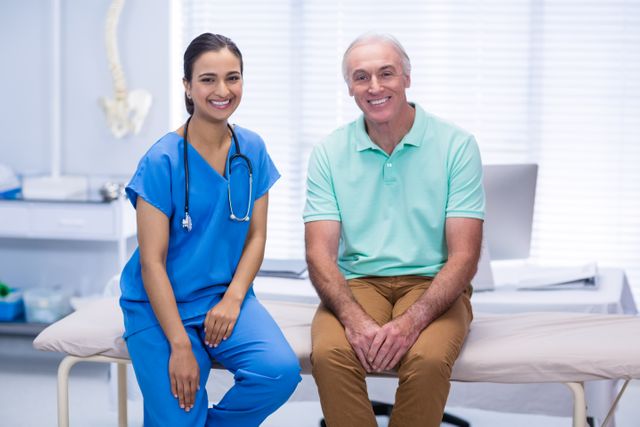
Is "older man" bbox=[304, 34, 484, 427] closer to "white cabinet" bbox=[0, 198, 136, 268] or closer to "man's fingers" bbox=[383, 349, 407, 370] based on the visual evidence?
"man's fingers" bbox=[383, 349, 407, 370]

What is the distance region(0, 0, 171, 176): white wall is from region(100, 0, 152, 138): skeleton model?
0.26 ft

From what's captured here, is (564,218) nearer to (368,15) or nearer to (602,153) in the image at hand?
(602,153)

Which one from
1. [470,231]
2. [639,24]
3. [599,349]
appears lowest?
[599,349]

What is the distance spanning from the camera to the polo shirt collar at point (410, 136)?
2.23 meters

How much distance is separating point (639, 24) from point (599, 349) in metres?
2.12

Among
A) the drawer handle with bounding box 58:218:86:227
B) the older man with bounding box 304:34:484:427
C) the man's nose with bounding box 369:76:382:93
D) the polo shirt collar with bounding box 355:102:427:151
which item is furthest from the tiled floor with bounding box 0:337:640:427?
the man's nose with bounding box 369:76:382:93

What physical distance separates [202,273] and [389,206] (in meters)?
0.49

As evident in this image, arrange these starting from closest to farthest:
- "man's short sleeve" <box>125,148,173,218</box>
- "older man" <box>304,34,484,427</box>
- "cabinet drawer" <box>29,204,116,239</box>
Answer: "man's short sleeve" <box>125,148,173,218</box> → "older man" <box>304,34,484,427</box> → "cabinet drawer" <box>29,204,116,239</box>

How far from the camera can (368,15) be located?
153 inches

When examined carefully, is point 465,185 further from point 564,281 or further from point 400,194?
point 564,281

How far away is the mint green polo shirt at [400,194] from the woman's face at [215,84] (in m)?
0.33

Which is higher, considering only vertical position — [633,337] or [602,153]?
[602,153]

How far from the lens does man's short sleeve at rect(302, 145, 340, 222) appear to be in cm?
223

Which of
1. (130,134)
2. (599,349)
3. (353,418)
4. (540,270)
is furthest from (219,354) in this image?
(130,134)
